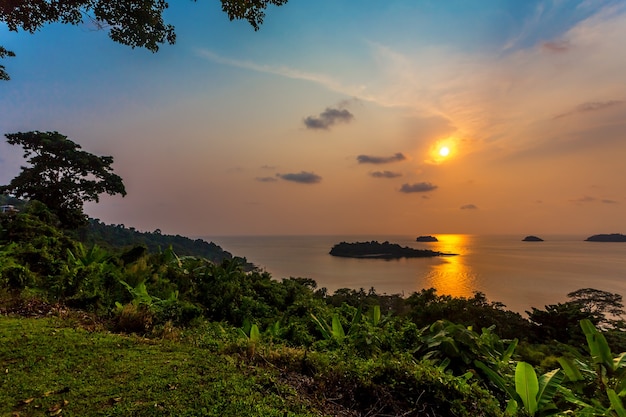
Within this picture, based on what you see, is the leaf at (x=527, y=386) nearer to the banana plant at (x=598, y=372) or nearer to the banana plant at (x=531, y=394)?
the banana plant at (x=531, y=394)

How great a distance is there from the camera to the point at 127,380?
91.7 inches

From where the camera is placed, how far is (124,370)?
8.20ft

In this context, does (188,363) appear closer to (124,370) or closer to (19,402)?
(124,370)

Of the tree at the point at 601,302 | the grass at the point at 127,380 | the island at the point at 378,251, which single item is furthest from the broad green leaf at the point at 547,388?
the island at the point at 378,251

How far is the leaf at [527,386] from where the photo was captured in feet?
7.64

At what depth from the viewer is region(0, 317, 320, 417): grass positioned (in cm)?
196

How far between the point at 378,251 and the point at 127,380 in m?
42.8

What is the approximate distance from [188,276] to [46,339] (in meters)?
5.03

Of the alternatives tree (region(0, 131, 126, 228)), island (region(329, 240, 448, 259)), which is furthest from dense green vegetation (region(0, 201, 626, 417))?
island (region(329, 240, 448, 259))

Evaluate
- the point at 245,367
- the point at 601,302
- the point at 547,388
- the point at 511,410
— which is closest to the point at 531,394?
the point at 511,410

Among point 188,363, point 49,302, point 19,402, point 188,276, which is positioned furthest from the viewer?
point 188,276

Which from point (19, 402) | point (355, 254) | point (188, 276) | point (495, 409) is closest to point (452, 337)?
point (495, 409)

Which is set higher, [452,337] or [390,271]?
[452,337]

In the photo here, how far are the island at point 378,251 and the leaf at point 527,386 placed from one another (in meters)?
37.3
